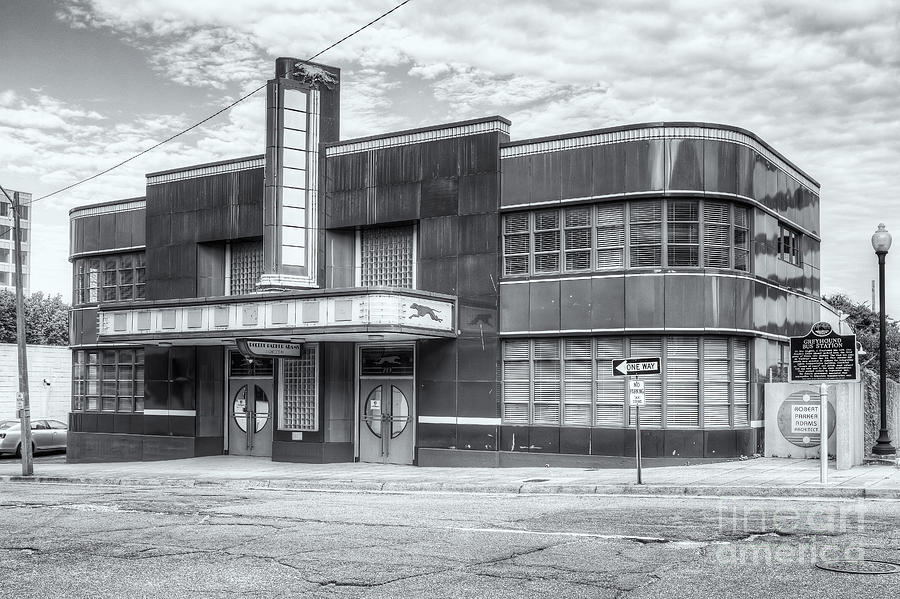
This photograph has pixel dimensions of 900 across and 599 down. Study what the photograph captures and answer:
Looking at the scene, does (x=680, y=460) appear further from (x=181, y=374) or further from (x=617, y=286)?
(x=181, y=374)

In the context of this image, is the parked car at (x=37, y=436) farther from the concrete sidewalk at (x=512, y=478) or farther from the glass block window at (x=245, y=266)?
the glass block window at (x=245, y=266)

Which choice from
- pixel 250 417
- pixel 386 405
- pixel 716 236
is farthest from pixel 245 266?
Answer: pixel 716 236

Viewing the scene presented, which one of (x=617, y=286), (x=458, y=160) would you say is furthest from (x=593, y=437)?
(x=458, y=160)

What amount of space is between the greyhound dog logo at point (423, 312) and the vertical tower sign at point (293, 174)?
13.2 ft

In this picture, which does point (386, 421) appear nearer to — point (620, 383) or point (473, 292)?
point (473, 292)

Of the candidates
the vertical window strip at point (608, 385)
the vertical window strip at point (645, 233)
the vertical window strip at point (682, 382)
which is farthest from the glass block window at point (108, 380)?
the vertical window strip at point (682, 382)

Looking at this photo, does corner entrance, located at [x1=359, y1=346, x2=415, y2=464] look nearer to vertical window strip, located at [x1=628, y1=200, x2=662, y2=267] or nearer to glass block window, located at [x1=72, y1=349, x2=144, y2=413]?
vertical window strip, located at [x1=628, y1=200, x2=662, y2=267]

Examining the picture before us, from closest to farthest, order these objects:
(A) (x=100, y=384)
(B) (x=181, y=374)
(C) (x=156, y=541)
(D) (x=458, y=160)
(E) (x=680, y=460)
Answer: (C) (x=156, y=541) → (E) (x=680, y=460) → (D) (x=458, y=160) → (B) (x=181, y=374) → (A) (x=100, y=384)

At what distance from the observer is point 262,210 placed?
26547 millimetres

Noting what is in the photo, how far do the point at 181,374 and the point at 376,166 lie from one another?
28.4ft

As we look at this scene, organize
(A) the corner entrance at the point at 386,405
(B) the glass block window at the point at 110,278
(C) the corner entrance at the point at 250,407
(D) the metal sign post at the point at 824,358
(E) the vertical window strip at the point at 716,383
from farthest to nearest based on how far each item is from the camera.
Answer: (B) the glass block window at the point at 110,278 → (C) the corner entrance at the point at 250,407 → (A) the corner entrance at the point at 386,405 → (E) the vertical window strip at the point at 716,383 → (D) the metal sign post at the point at 824,358

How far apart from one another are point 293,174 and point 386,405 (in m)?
6.31

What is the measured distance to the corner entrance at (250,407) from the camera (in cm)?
2706

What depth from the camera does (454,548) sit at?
35.1 ft
